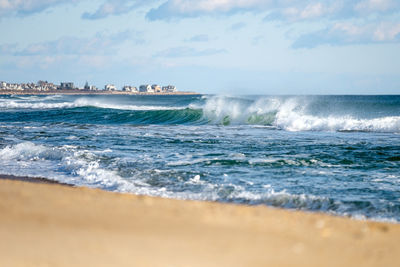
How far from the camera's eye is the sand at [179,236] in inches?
140

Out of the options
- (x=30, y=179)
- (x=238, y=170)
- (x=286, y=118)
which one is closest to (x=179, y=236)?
(x=238, y=170)

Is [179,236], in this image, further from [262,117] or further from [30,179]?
[262,117]

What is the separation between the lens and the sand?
3564 millimetres

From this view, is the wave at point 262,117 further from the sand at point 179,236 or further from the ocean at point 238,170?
the sand at point 179,236

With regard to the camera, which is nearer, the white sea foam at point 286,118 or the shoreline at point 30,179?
the shoreline at point 30,179

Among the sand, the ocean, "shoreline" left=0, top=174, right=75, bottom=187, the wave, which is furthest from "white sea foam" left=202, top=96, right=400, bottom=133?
the sand

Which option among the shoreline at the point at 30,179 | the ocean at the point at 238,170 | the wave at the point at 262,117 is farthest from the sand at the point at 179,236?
the wave at the point at 262,117

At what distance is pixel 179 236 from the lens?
416 centimetres

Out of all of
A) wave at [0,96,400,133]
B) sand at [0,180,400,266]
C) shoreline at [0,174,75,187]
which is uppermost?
wave at [0,96,400,133]

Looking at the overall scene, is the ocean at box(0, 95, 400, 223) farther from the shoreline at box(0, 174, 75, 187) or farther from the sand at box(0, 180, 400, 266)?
the sand at box(0, 180, 400, 266)

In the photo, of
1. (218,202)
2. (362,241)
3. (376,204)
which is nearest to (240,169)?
(218,202)

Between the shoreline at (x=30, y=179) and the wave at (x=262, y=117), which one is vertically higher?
the wave at (x=262, y=117)

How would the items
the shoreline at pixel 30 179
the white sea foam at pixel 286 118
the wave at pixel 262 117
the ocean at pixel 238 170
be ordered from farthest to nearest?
the wave at pixel 262 117
the white sea foam at pixel 286 118
the shoreline at pixel 30 179
the ocean at pixel 238 170

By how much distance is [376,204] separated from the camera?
575 cm
